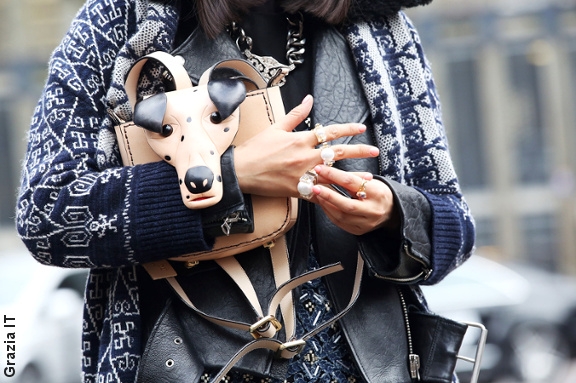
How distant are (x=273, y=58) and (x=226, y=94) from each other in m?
0.28

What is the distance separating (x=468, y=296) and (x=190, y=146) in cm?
829

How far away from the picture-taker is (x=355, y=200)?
194 cm

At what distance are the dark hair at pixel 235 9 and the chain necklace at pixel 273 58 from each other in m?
0.04

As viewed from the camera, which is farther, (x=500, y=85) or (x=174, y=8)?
(x=500, y=85)

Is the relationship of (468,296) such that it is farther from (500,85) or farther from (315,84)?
(500,85)

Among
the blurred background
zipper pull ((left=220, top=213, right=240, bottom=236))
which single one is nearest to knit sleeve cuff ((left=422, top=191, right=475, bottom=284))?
zipper pull ((left=220, top=213, right=240, bottom=236))

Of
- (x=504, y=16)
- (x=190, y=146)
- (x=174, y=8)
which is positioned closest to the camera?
(x=190, y=146)

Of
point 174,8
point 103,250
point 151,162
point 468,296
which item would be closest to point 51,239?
point 103,250

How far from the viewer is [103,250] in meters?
1.91

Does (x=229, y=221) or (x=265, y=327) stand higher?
(x=229, y=221)

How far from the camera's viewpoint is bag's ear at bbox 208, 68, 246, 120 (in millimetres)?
1904

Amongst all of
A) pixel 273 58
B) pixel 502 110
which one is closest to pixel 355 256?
pixel 273 58

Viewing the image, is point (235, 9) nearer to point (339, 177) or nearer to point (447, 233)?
point (339, 177)

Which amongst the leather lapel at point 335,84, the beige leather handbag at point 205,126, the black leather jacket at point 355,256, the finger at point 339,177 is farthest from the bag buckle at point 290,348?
the leather lapel at point 335,84
